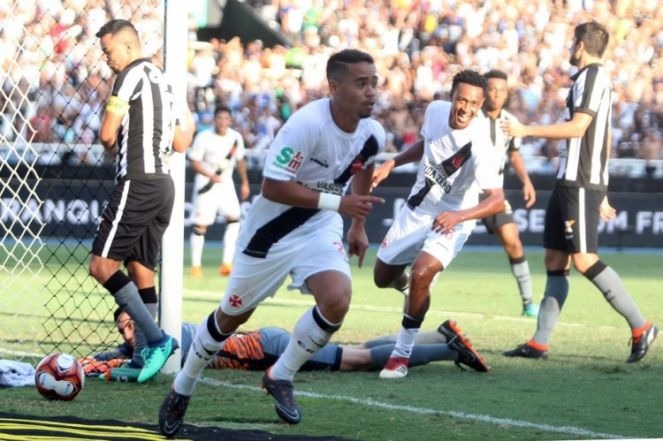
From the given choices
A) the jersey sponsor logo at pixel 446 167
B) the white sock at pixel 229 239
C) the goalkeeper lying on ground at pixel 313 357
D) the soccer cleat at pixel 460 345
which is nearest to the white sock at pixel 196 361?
the goalkeeper lying on ground at pixel 313 357

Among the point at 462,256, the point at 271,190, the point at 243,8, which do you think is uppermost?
the point at 271,190

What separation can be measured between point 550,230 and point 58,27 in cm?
1020

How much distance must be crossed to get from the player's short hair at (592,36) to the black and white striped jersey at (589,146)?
13 centimetres

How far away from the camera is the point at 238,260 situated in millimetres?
6711

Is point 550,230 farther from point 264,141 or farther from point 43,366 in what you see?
point 264,141

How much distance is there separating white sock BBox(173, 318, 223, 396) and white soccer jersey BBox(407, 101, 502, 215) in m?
2.59

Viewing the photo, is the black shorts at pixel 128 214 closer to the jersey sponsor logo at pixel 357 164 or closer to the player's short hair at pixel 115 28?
the player's short hair at pixel 115 28

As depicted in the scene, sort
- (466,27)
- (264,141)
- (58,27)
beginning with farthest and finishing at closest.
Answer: (466,27), (264,141), (58,27)

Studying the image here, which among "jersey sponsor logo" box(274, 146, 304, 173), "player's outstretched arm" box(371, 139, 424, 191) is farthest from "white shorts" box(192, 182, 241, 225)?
"jersey sponsor logo" box(274, 146, 304, 173)

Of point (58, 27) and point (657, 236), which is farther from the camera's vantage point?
point (657, 236)

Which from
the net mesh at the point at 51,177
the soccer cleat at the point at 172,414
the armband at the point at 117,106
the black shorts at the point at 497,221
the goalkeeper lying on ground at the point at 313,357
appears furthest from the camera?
the black shorts at the point at 497,221

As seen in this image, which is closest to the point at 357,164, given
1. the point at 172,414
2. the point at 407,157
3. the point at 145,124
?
the point at 172,414

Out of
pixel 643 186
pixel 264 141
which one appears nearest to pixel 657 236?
pixel 643 186

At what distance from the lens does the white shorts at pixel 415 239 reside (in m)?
8.66
